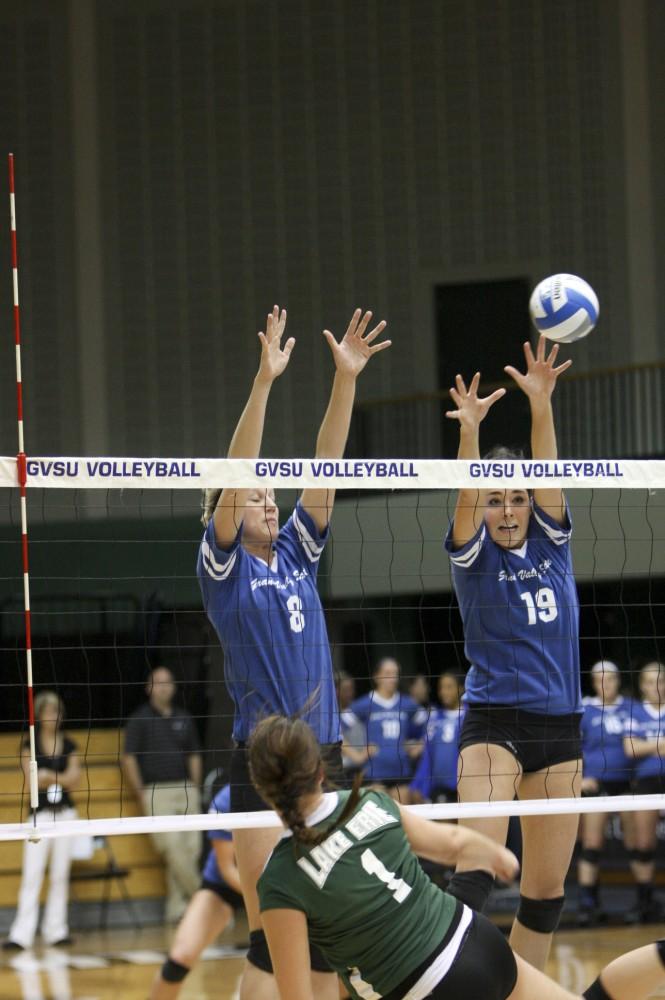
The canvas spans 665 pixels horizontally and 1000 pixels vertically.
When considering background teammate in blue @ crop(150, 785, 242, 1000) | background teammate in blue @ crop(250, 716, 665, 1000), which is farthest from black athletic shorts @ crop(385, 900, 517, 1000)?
background teammate in blue @ crop(150, 785, 242, 1000)


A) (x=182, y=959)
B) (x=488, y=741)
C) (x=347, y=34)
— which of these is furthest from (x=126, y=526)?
(x=488, y=741)

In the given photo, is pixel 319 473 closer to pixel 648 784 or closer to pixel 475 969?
pixel 475 969

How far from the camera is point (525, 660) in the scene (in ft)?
17.1

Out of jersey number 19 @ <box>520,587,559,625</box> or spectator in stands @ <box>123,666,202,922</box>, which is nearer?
jersey number 19 @ <box>520,587,559,625</box>

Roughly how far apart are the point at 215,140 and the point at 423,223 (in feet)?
9.88

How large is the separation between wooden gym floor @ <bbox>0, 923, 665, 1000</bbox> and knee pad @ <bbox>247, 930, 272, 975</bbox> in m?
3.47

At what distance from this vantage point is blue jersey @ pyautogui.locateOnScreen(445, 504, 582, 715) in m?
5.21

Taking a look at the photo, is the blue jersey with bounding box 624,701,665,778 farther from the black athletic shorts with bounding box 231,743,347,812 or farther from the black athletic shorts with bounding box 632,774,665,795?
the black athletic shorts with bounding box 231,743,347,812

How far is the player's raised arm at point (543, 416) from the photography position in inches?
209

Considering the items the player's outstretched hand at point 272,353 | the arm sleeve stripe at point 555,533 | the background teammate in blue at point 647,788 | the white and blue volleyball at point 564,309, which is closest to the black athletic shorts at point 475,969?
the arm sleeve stripe at point 555,533

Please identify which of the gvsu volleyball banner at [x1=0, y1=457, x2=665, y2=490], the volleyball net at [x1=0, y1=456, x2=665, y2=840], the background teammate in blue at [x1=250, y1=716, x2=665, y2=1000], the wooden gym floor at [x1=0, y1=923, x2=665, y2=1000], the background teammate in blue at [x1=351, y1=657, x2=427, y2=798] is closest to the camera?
the background teammate in blue at [x1=250, y1=716, x2=665, y2=1000]

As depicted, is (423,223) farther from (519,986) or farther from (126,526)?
(519,986)

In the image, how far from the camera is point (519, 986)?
11.8ft

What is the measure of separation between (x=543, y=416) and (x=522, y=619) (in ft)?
2.61
